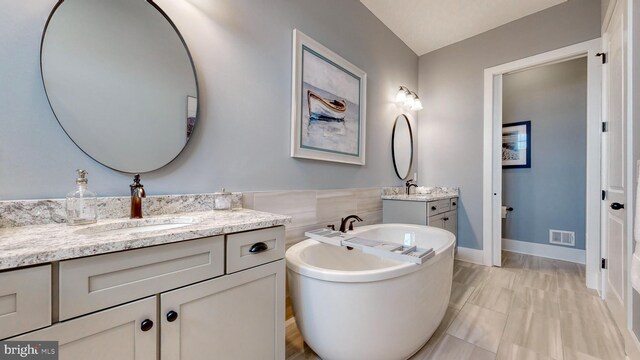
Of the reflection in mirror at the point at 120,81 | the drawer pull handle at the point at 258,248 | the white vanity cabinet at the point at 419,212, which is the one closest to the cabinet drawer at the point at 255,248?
the drawer pull handle at the point at 258,248

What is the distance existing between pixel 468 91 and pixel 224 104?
291 cm

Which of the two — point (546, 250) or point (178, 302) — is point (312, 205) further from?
point (546, 250)

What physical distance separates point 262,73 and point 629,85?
2.18m

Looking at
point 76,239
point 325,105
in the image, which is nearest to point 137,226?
point 76,239

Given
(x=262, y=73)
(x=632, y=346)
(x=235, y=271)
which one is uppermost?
(x=262, y=73)

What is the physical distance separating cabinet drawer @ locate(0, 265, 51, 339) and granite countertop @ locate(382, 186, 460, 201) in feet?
8.05

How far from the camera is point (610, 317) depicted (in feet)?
5.85

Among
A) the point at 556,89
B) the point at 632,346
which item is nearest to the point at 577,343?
the point at 632,346

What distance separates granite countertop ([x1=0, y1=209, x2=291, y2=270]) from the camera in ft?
1.91

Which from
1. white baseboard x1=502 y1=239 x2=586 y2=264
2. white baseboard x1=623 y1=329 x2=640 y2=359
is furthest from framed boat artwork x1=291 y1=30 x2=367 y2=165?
white baseboard x1=502 y1=239 x2=586 y2=264

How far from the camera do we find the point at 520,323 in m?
1.71

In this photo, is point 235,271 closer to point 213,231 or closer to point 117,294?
point 213,231

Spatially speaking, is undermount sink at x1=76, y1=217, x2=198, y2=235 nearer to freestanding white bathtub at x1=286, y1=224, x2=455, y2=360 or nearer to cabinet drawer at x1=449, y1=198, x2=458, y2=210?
freestanding white bathtub at x1=286, y1=224, x2=455, y2=360

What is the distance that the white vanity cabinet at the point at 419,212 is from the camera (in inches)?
95.3
